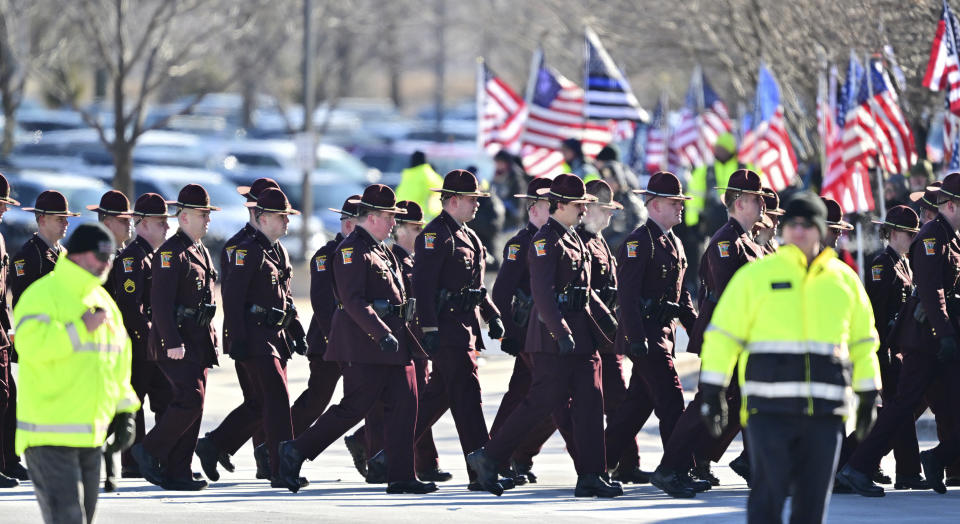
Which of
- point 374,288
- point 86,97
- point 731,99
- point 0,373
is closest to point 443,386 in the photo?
point 374,288

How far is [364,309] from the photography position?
36.1 ft

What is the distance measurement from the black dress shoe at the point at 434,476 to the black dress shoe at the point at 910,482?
2693mm

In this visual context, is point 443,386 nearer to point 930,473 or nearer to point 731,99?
point 930,473

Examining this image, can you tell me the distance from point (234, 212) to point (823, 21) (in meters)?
10.7

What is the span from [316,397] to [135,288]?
135cm

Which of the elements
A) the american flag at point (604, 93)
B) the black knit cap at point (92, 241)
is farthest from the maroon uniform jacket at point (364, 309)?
the american flag at point (604, 93)

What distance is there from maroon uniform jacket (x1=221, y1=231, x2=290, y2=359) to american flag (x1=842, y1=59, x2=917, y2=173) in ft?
25.3

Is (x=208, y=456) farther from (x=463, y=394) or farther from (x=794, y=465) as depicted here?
(x=794, y=465)

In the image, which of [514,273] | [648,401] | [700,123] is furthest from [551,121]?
[648,401]

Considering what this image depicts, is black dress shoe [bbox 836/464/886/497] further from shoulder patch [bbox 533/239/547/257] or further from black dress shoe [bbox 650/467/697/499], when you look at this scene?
shoulder patch [bbox 533/239/547/257]

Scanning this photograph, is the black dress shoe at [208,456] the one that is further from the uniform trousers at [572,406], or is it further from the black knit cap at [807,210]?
the black knit cap at [807,210]

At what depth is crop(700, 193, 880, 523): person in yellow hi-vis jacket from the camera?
788 cm

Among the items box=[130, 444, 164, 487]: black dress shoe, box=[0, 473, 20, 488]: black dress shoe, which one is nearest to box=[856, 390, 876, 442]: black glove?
box=[130, 444, 164, 487]: black dress shoe

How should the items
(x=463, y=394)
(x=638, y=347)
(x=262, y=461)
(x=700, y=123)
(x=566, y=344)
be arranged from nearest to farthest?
(x=566, y=344) → (x=638, y=347) → (x=463, y=394) → (x=262, y=461) → (x=700, y=123)
